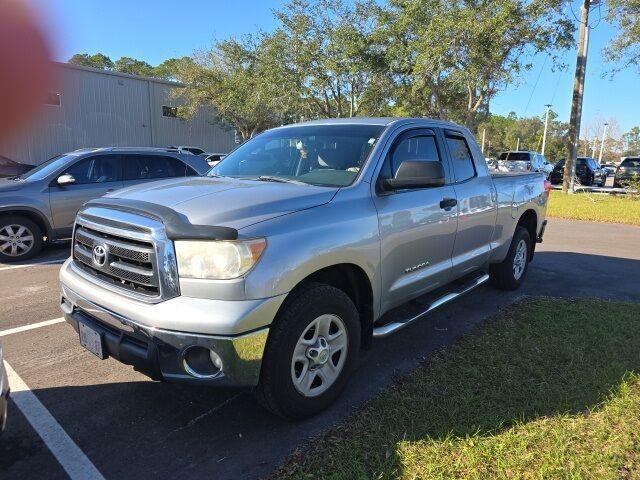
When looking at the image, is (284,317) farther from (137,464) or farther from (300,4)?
(300,4)

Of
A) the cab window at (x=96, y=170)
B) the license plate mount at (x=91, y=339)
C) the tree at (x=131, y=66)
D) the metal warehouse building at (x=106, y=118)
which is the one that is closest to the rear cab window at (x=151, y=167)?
the cab window at (x=96, y=170)

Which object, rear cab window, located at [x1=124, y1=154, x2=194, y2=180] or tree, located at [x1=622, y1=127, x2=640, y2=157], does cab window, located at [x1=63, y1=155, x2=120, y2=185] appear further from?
tree, located at [x1=622, y1=127, x2=640, y2=157]

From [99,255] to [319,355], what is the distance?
1498 millimetres

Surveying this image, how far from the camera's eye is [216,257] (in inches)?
100

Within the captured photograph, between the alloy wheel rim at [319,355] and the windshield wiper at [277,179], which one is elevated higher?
the windshield wiper at [277,179]

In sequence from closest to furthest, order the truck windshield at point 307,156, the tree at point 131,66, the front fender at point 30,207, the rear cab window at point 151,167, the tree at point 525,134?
the truck windshield at point 307,156 → the front fender at point 30,207 → the rear cab window at point 151,167 → the tree at point 131,66 → the tree at point 525,134

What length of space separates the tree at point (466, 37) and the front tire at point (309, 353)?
1699 centimetres

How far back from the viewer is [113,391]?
11.1 ft

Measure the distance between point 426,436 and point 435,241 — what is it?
1.65m

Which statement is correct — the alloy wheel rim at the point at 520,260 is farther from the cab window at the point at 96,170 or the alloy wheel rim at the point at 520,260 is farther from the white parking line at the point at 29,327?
the cab window at the point at 96,170

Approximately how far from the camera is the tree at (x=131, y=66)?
64438mm

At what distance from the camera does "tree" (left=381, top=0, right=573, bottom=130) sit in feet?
57.4

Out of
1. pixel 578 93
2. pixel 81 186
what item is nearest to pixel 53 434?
pixel 81 186

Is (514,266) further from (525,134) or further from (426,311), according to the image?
(525,134)
